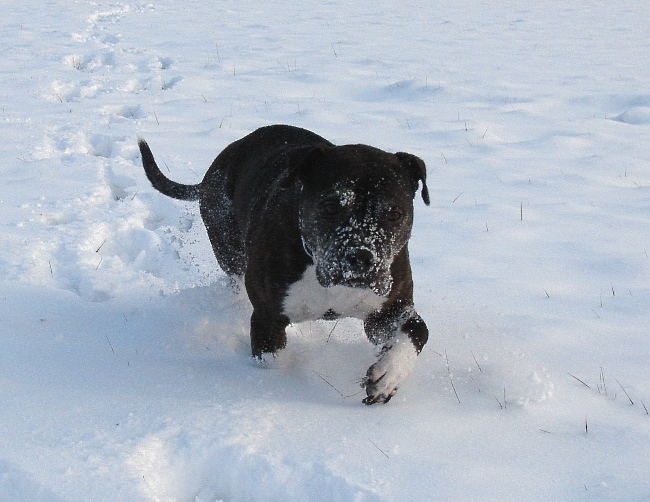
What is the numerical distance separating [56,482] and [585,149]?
233 inches

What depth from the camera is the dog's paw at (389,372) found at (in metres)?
3.51

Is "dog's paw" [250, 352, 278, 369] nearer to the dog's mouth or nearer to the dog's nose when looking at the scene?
the dog's mouth

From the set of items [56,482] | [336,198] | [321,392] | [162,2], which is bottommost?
[162,2]

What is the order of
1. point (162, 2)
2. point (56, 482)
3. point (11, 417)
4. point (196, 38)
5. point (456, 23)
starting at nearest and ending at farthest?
point (56, 482) → point (11, 417) → point (196, 38) → point (456, 23) → point (162, 2)

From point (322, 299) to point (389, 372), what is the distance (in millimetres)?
494

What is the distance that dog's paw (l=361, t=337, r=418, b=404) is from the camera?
351 centimetres

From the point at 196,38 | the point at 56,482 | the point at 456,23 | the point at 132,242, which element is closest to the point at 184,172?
the point at 132,242

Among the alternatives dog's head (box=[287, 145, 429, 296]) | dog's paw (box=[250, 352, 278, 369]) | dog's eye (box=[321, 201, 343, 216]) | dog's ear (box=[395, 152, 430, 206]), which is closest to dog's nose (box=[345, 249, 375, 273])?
dog's head (box=[287, 145, 429, 296])

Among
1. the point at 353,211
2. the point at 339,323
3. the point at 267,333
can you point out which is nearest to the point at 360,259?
the point at 353,211

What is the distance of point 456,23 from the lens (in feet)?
46.9

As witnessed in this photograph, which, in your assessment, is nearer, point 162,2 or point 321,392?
point 321,392

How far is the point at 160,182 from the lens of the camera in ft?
17.5

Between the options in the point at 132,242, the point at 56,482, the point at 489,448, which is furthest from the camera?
the point at 132,242

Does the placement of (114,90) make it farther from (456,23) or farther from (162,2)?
(162,2)
